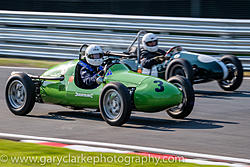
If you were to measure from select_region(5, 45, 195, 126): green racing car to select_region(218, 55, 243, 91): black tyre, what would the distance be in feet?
11.0

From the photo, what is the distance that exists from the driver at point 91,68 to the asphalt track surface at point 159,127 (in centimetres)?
54

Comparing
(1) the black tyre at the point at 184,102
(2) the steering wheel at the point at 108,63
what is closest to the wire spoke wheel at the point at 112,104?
(2) the steering wheel at the point at 108,63

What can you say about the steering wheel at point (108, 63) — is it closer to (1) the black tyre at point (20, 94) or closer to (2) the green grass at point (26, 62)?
(1) the black tyre at point (20, 94)

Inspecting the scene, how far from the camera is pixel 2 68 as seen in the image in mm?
15938

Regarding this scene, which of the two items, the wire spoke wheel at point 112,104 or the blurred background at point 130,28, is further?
the blurred background at point 130,28

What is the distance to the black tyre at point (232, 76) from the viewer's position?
41.4ft

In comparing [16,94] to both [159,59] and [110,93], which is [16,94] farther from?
[159,59]

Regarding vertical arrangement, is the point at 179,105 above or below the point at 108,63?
below

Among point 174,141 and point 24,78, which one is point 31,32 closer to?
point 24,78

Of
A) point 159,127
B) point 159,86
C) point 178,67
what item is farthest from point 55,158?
point 178,67

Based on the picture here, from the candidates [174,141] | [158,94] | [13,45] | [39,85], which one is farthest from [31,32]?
[174,141]

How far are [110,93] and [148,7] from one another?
36.9 ft

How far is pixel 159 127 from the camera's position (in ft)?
28.7

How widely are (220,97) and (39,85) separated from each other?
12.2 ft
